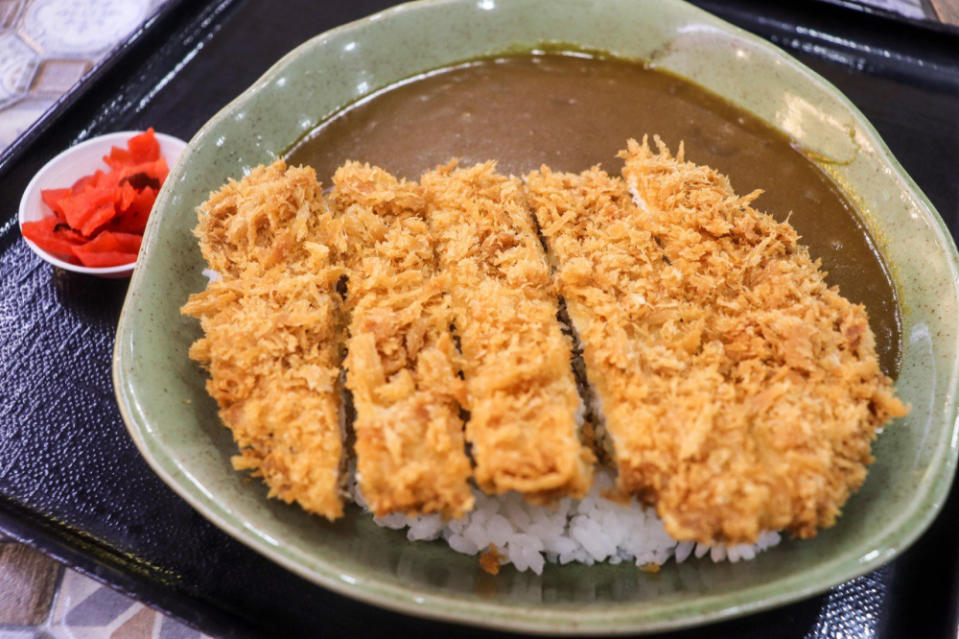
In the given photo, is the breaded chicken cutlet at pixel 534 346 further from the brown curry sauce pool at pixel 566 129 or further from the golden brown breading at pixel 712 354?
the brown curry sauce pool at pixel 566 129

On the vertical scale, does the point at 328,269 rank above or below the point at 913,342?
above

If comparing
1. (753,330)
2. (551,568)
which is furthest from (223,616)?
(753,330)

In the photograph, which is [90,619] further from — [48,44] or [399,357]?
[48,44]

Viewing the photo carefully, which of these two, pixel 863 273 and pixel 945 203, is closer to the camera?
pixel 863 273

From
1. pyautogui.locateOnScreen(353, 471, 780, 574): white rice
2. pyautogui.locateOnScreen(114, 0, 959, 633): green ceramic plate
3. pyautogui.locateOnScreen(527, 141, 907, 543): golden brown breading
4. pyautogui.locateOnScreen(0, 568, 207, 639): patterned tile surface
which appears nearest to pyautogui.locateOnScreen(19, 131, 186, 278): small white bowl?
pyautogui.locateOnScreen(114, 0, 959, 633): green ceramic plate

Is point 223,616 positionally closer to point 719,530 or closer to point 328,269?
point 328,269

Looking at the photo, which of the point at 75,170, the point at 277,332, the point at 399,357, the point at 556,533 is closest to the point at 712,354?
the point at 556,533

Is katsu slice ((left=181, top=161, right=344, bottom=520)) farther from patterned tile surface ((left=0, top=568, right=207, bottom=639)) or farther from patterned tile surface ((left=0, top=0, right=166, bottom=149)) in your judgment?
→ patterned tile surface ((left=0, top=0, right=166, bottom=149))

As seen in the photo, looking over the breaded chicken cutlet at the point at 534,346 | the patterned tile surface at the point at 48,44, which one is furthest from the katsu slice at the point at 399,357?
the patterned tile surface at the point at 48,44
